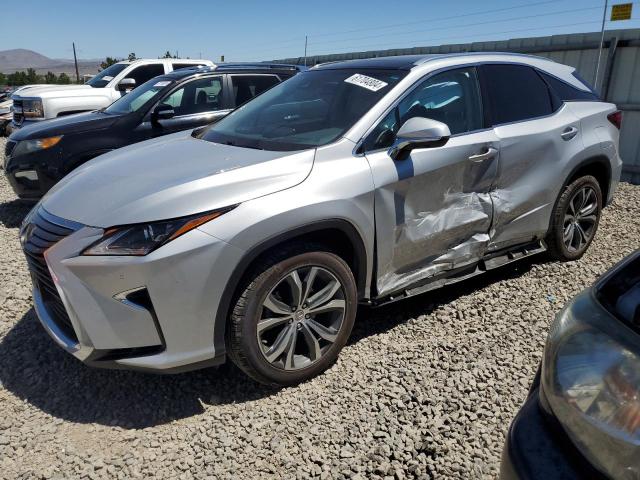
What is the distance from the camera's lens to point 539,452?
1.37 m

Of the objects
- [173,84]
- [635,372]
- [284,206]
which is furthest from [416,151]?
[173,84]

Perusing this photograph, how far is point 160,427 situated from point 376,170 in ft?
5.78

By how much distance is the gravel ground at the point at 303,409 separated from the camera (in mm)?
A: 2314

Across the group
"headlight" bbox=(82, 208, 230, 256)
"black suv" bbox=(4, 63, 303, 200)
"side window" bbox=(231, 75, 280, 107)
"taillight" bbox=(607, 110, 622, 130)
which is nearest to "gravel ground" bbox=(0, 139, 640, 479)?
"headlight" bbox=(82, 208, 230, 256)

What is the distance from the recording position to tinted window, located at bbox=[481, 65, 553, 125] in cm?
358

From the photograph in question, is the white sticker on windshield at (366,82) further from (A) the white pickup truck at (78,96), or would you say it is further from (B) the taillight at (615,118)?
(A) the white pickup truck at (78,96)

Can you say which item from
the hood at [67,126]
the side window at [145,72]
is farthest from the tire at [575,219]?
the side window at [145,72]

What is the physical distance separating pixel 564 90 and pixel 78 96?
804cm

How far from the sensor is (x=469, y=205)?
332cm

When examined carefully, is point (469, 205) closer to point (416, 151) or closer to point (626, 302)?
point (416, 151)

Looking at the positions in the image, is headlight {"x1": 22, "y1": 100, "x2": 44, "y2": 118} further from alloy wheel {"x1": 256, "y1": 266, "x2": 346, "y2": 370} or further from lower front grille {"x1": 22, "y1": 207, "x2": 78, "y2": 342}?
alloy wheel {"x1": 256, "y1": 266, "x2": 346, "y2": 370}

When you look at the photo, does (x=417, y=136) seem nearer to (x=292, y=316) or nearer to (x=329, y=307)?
(x=329, y=307)

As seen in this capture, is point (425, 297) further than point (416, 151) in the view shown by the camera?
Yes

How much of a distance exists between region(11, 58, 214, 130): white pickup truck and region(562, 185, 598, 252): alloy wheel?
6791mm
